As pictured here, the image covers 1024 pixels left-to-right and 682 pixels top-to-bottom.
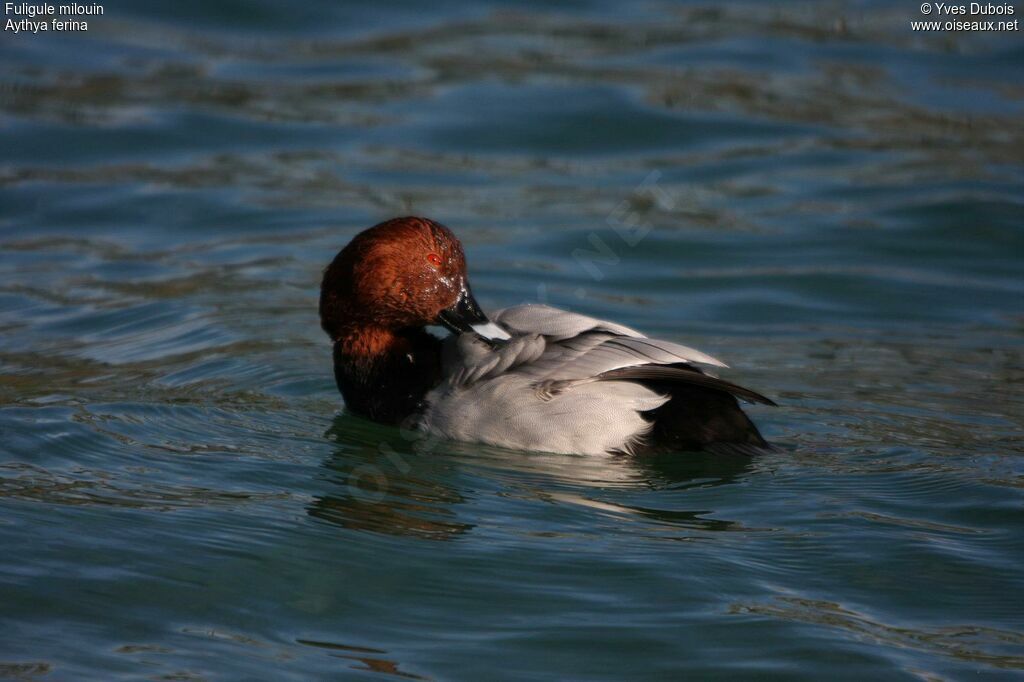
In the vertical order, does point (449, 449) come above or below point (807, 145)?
below

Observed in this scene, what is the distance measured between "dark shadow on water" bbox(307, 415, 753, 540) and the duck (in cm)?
6

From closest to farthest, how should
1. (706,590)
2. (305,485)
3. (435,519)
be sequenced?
(706,590), (435,519), (305,485)

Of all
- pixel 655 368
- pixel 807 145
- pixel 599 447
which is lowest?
pixel 599 447

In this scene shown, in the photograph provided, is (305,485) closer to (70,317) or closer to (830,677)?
(830,677)

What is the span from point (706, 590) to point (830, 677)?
1.60 feet

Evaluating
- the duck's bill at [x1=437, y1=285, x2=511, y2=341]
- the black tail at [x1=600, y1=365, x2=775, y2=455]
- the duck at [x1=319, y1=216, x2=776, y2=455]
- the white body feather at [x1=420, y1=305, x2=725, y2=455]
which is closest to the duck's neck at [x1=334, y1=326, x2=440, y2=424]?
the duck at [x1=319, y1=216, x2=776, y2=455]

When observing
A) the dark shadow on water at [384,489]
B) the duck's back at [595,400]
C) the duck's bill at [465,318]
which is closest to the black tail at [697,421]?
the duck's back at [595,400]

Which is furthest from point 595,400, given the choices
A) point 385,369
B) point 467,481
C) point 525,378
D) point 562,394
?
point 385,369

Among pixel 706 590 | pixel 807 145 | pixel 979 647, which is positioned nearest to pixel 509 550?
pixel 706 590

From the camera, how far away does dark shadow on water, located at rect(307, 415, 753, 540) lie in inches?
171

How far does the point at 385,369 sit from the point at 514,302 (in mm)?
2113

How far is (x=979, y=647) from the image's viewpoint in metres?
3.66

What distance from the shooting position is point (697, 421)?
4789 millimetres

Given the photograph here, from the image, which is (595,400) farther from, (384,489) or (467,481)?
(384,489)
